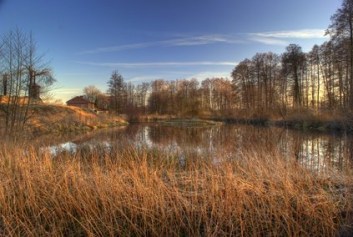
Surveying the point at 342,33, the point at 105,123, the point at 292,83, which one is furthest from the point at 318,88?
the point at 105,123

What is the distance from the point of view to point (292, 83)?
119 feet

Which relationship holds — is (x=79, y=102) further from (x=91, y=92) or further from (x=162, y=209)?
(x=162, y=209)

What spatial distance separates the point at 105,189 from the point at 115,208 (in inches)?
14.6

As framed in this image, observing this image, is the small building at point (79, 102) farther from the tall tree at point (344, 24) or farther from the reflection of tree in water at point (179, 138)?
the tall tree at point (344, 24)

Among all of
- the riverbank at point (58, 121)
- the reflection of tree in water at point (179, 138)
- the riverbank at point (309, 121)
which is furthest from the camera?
the riverbank at point (58, 121)

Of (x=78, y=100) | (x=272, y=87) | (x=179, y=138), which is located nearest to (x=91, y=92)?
(x=78, y=100)

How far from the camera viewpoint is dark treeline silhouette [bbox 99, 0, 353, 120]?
22562 mm

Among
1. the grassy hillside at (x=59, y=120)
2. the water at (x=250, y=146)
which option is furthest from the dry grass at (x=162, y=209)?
the grassy hillside at (x=59, y=120)

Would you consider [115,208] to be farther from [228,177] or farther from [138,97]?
[138,97]

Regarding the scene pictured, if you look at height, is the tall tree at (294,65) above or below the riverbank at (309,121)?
above

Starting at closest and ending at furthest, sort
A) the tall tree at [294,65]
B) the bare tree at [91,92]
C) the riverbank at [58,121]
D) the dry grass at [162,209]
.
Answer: the dry grass at [162,209] < the riverbank at [58,121] < the tall tree at [294,65] < the bare tree at [91,92]

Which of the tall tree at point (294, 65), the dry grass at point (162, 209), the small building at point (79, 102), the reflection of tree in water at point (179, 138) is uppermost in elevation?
the tall tree at point (294, 65)

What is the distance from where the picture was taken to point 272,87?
39.5m

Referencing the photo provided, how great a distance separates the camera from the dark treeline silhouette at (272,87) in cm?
2256
